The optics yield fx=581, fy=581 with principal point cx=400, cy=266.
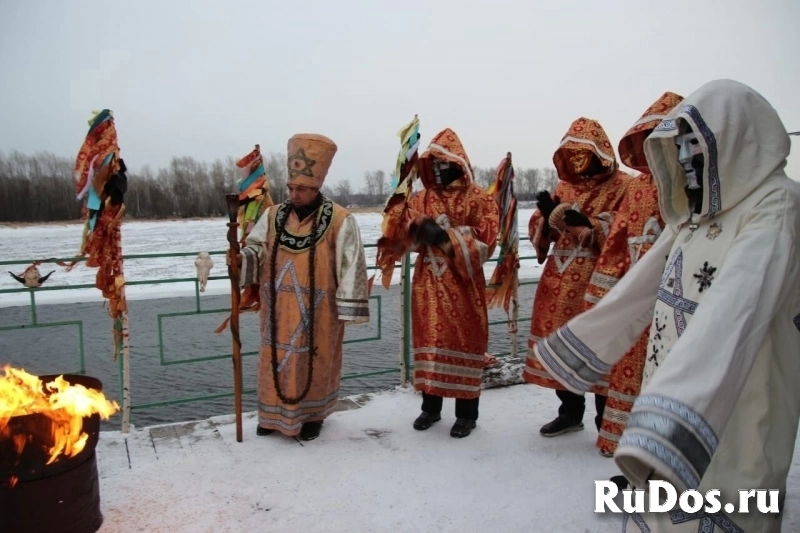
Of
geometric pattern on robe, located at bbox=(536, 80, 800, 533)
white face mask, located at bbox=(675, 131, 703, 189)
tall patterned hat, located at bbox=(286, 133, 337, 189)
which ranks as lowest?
geometric pattern on robe, located at bbox=(536, 80, 800, 533)

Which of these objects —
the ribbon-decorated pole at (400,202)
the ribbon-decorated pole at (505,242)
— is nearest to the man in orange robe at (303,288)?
the ribbon-decorated pole at (400,202)

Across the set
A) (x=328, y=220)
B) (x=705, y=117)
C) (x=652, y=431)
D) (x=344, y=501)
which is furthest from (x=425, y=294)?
(x=652, y=431)

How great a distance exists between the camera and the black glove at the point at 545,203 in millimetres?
3752

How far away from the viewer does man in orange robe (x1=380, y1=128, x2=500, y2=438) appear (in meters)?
3.82

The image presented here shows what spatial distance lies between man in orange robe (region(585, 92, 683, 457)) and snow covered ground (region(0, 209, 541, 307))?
406cm

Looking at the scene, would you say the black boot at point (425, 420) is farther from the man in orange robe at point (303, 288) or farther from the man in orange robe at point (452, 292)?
the man in orange robe at point (303, 288)

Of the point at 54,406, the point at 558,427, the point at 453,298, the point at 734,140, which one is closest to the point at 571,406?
the point at 558,427

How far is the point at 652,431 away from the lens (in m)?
1.34

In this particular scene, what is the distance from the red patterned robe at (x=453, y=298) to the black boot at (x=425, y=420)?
26 cm

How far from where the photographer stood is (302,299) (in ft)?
12.3

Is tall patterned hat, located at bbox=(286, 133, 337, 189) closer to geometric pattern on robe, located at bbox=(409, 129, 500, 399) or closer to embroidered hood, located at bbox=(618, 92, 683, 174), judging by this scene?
geometric pattern on robe, located at bbox=(409, 129, 500, 399)

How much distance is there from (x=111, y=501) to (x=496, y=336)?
19.5 ft

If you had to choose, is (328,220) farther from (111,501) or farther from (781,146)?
(781,146)

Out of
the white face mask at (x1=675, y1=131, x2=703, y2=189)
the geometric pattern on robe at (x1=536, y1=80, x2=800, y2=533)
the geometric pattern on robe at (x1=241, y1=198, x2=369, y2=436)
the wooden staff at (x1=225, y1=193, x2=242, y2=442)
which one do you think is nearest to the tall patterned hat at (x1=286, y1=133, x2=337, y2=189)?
the geometric pattern on robe at (x1=241, y1=198, x2=369, y2=436)
